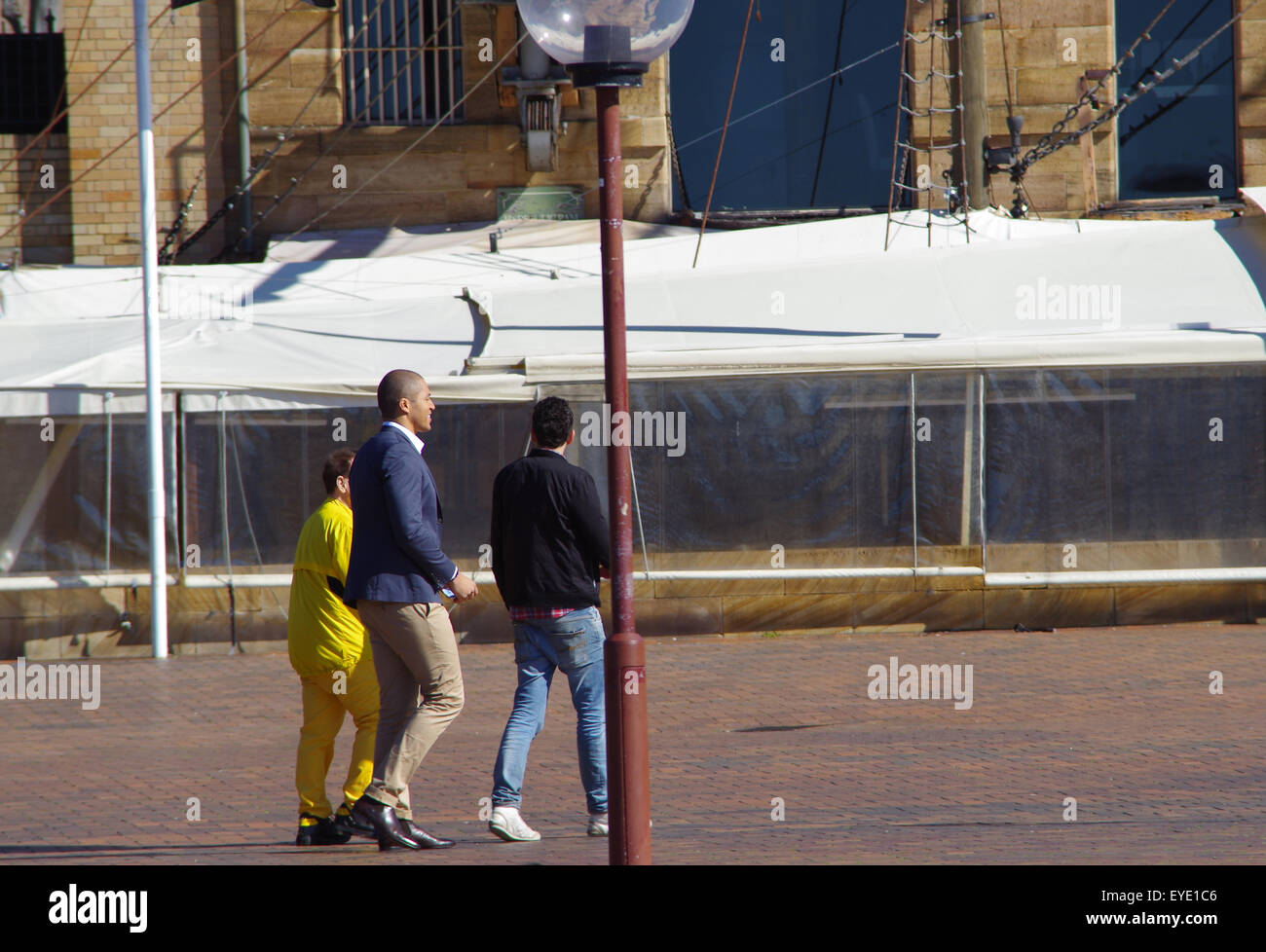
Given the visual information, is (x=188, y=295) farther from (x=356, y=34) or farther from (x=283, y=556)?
(x=356, y=34)

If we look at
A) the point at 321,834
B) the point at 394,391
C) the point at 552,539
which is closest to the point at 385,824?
the point at 321,834

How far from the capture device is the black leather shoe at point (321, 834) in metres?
6.38

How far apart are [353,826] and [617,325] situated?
2.58 metres

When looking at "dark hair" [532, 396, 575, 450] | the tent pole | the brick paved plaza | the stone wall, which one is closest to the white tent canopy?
the tent pole

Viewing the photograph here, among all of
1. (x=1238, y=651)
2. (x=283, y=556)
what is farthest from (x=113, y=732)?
(x=1238, y=651)

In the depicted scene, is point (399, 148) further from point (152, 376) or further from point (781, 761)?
point (781, 761)

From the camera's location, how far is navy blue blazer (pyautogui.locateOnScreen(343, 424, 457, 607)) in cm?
606

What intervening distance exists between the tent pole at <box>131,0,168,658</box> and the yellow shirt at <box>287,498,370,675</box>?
602 centimetres

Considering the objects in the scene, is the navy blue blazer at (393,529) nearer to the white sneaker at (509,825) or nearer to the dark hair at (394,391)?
the dark hair at (394,391)

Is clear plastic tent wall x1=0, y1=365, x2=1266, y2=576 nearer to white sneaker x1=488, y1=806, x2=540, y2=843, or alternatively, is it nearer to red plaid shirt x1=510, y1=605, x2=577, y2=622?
red plaid shirt x1=510, y1=605, x2=577, y2=622

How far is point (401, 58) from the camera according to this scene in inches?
702

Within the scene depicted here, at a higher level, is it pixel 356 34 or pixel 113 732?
pixel 356 34

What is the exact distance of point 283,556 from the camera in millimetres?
12773

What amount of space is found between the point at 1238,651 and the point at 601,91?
26.1ft
